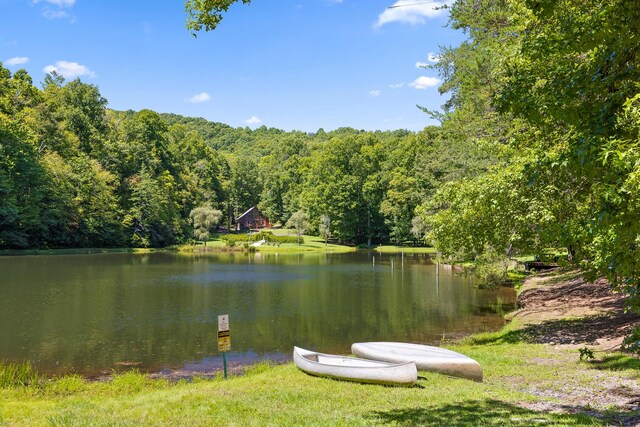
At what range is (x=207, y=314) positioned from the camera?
83.7ft

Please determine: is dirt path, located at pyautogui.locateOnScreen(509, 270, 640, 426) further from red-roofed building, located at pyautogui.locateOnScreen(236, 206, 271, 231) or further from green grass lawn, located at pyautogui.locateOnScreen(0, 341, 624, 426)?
red-roofed building, located at pyautogui.locateOnScreen(236, 206, 271, 231)

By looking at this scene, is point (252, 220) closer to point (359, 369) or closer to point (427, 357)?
point (427, 357)

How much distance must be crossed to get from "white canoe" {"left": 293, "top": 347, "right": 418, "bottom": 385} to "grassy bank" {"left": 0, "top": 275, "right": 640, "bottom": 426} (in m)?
0.21

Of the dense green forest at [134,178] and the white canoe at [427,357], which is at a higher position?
the dense green forest at [134,178]

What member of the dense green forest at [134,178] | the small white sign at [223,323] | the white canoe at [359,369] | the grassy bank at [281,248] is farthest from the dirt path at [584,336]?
the grassy bank at [281,248]

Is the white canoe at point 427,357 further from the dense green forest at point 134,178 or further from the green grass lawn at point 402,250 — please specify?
the green grass lawn at point 402,250

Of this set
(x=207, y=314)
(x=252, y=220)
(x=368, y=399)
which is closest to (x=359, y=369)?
(x=368, y=399)

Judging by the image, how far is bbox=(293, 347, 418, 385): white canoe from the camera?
1074cm

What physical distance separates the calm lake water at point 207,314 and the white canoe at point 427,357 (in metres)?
4.85

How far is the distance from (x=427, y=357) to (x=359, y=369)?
2.34m

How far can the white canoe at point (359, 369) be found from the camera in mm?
10742

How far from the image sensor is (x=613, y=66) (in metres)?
6.94

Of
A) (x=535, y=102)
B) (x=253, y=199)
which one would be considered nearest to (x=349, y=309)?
(x=535, y=102)

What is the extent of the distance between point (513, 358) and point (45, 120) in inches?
2944
